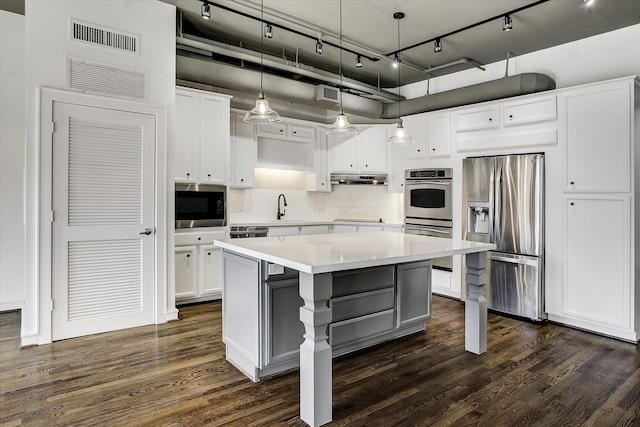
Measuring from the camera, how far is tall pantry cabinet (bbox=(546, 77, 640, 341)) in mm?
3484

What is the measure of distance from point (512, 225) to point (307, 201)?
3144mm

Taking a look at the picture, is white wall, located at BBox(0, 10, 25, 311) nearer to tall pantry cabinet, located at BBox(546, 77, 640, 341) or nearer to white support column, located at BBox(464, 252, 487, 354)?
white support column, located at BBox(464, 252, 487, 354)

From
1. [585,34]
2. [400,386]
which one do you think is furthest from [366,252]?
[585,34]

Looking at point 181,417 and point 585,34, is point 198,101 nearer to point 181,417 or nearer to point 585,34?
point 181,417

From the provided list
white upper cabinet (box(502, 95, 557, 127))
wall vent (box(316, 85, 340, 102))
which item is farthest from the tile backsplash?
white upper cabinet (box(502, 95, 557, 127))

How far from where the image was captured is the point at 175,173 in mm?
4332

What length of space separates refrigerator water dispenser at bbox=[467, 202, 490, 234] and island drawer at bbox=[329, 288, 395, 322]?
1.85 meters

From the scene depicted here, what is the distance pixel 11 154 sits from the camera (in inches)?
164

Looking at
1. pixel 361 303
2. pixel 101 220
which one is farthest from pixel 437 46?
pixel 101 220

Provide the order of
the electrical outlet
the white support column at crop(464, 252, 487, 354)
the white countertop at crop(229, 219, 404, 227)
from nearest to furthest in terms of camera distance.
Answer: the electrical outlet
the white support column at crop(464, 252, 487, 354)
the white countertop at crop(229, 219, 404, 227)

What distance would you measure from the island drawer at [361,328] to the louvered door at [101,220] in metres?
1.98

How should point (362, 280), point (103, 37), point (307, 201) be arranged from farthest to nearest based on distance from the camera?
point (307, 201), point (103, 37), point (362, 280)

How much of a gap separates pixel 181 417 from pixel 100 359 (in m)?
1.21

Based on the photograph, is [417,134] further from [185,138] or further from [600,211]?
[185,138]
